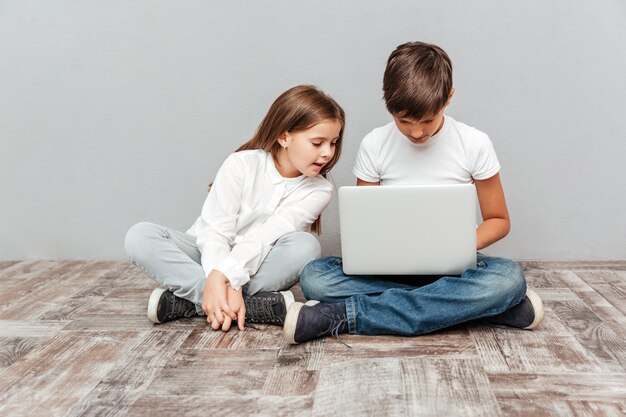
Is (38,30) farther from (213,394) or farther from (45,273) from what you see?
(213,394)

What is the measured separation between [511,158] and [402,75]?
775mm

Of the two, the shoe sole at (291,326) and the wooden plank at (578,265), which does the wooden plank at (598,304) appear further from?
the shoe sole at (291,326)

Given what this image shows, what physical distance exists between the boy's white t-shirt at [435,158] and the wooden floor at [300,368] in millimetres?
386

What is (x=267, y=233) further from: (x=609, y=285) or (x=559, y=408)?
(x=609, y=285)

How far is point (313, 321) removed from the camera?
4.84ft

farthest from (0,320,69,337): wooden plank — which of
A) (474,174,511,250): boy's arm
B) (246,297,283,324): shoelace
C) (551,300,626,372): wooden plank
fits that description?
(551,300,626,372): wooden plank

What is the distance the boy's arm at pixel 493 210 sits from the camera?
1710 millimetres

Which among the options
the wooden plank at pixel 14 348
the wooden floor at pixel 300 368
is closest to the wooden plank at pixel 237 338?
the wooden floor at pixel 300 368

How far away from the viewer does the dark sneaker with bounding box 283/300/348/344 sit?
1.46m

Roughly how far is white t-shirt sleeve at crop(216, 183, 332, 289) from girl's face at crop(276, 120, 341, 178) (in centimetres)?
8

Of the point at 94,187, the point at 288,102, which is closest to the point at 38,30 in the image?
the point at 94,187

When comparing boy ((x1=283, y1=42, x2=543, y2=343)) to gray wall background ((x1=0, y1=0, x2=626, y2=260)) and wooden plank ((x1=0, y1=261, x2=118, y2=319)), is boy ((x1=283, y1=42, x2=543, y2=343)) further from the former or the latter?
wooden plank ((x1=0, y1=261, x2=118, y2=319))

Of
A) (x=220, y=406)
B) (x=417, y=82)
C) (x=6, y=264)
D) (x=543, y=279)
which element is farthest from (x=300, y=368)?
(x=6, y=264)

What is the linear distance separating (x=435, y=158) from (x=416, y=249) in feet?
1.25
